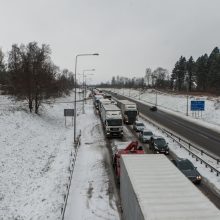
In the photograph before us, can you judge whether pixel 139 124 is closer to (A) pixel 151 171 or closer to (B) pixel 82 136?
(B) pixel 82 136

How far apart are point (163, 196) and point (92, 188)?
10.9 m

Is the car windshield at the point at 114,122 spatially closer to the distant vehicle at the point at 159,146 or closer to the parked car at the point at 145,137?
the parked car at the point at 145,137

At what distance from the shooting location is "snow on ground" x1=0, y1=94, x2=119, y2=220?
18406mm

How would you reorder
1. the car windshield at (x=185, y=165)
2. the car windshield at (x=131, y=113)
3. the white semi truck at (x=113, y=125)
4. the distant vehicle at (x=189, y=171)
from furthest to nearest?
the car windshield at (x=131, y=113)
the white semi truck at (x=113, y=125)
the car windshield at (x=185, y=165)
the distant vehicle at (x=189, y=171)

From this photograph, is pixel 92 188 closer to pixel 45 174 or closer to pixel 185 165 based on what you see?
pixel 45 174

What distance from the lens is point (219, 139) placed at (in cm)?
4069

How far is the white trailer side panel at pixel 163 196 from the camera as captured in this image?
976 cm

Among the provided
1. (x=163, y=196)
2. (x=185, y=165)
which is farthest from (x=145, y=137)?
(x=163, y=196)

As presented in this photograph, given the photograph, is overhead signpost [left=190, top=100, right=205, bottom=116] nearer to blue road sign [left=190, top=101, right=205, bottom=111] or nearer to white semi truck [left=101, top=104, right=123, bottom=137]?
blue road sign [left=190, top=101, right=205, bottom=111]

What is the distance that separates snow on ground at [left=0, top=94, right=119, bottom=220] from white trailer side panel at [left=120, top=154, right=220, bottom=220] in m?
4.19

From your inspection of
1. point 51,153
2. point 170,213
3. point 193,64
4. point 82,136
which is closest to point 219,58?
point 193,64

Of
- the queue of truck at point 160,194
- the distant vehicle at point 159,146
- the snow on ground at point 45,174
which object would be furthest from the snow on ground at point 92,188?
the distant vehicle at point 159,146

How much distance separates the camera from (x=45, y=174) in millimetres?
25656

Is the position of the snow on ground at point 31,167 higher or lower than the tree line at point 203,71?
lower
